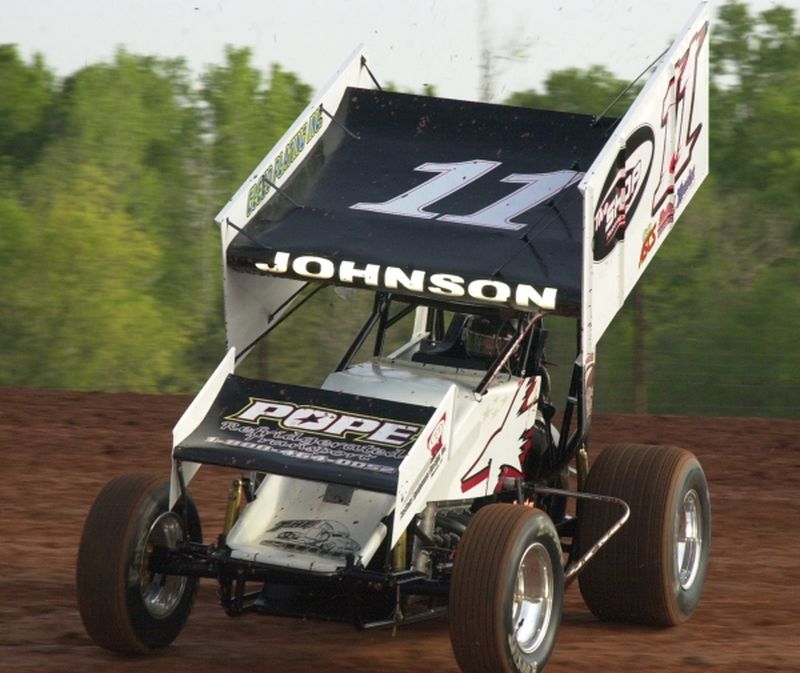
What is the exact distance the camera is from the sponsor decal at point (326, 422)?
7180 mm

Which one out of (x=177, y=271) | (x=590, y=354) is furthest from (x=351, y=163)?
(x=177, y=271)

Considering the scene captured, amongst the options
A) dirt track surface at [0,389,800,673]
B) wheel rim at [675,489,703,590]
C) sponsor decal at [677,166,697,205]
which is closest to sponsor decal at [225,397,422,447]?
dirt track surface at [0,389,800,673]

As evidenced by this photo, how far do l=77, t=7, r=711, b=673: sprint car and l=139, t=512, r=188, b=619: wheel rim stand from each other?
0.01 m

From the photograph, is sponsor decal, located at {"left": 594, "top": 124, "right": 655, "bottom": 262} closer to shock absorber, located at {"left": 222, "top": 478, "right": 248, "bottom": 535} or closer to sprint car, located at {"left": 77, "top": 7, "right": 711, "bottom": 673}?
sprint car, located at {"left": 77, "top": 7, "right": 711, "bottom": 673}

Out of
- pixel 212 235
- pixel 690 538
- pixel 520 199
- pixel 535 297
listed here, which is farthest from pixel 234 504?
pixel 212 235

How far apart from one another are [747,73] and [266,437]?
21.9 metres

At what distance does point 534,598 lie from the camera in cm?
722

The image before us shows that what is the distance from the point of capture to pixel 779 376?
16.5 meters

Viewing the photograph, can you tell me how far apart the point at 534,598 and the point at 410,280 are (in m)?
1.63

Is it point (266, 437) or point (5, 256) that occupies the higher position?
point (5, 256)

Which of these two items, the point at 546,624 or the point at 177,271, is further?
the point at 177,271

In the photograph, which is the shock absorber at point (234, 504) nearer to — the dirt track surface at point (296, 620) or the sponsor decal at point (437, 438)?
the dirt track surface at point (296, 620)

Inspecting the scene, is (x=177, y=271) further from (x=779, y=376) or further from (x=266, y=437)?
(x=266, y=437)

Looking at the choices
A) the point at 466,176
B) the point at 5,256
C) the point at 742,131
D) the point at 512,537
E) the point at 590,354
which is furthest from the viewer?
the point at 742,131
